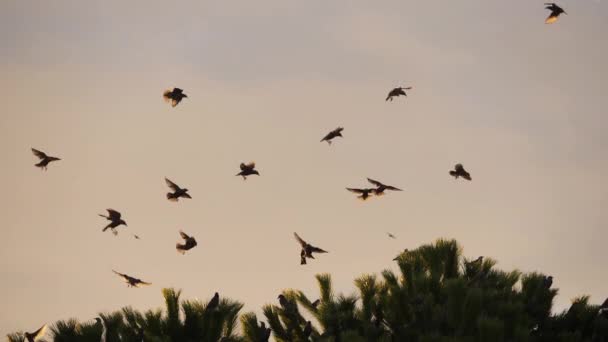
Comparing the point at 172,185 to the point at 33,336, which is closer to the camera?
the point at 33,336

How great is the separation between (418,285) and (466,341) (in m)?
2.34

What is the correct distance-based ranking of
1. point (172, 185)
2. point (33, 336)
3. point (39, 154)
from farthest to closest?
1. point (39, 154)
2. point (172, 185)
3. point (33, 336)

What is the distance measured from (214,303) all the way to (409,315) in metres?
3.61

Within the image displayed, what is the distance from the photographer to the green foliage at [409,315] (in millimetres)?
16688

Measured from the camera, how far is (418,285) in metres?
18.4

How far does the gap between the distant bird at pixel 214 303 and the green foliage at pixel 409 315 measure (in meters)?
0.05

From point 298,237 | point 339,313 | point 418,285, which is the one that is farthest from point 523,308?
point 298,237

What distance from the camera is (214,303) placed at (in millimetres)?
16969

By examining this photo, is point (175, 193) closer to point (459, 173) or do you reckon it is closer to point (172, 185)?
point (172, 185)

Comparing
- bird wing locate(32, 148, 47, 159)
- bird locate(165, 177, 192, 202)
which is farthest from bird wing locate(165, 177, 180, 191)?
bird wing locate(32, 148, 47, 159)

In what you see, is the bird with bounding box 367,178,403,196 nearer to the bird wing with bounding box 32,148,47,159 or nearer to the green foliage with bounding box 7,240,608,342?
the green foliage with bounding box 7,240,608,342

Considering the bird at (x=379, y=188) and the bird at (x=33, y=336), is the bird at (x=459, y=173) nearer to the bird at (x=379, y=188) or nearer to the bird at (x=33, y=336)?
the bird at (x=379, y=188)

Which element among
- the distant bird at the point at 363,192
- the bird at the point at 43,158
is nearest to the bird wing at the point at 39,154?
the bird at the point at 43,158

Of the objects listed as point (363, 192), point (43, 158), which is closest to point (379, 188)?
point (363, 192)
